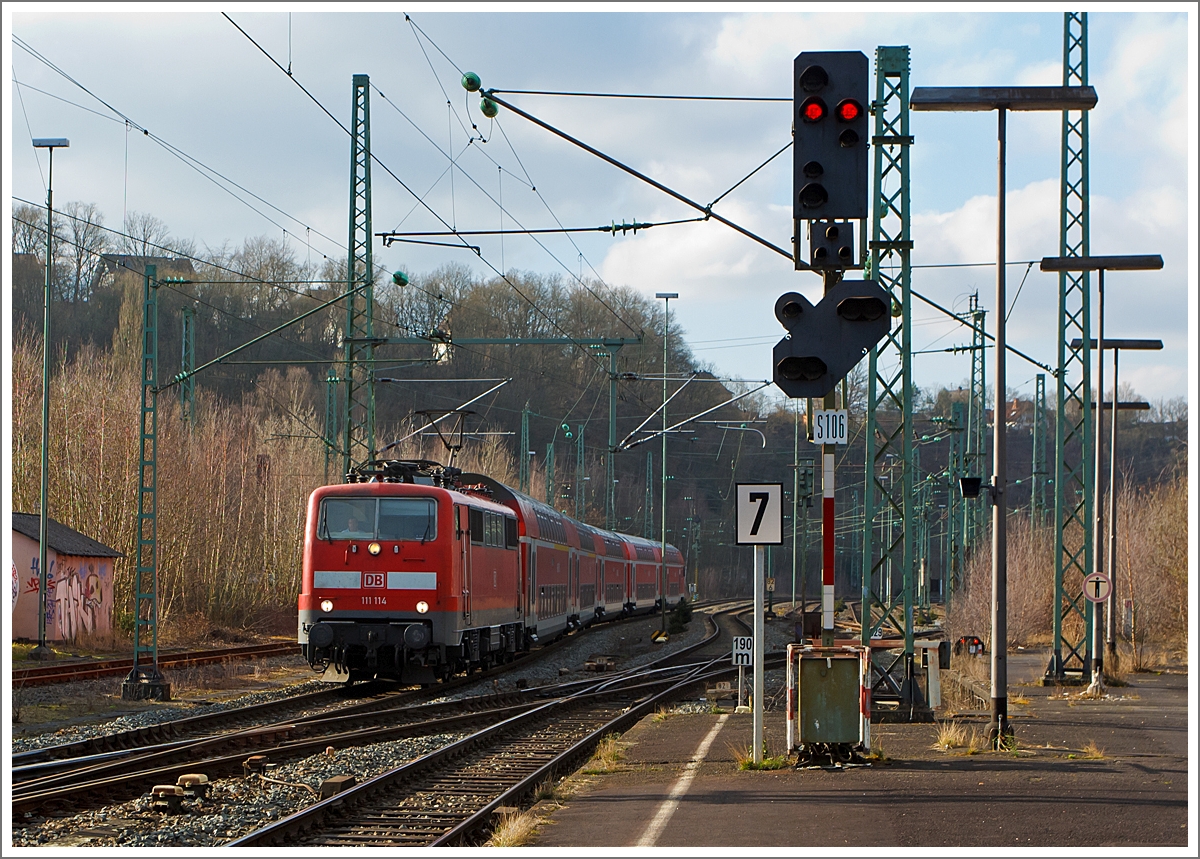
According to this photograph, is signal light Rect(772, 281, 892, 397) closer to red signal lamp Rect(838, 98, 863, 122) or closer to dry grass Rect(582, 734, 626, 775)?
red signal lamp Rect(838, 98, 863, 122)

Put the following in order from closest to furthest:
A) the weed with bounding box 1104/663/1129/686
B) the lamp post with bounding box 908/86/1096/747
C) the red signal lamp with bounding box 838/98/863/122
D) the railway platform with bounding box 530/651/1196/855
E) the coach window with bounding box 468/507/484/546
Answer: the railway platform with bounding box 530/651/1196/855 < the red signal lamp with bounding box 838/98/863/122 < the lamp post with bounding box 908/86/1096/747 < the coach window with bounding box 468/507/484/546 < the weed with bounding box 1104/663/1129/686

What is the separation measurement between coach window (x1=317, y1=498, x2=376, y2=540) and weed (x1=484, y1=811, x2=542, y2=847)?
11111mm

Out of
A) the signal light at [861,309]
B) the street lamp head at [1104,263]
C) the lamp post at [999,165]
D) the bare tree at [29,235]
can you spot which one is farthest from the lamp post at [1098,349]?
the bare tree at [29,235]

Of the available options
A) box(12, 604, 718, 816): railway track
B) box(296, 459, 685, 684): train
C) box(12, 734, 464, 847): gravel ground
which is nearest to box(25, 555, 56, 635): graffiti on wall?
box(296, 459, 685, 684): train

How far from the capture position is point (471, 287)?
67.4 metres

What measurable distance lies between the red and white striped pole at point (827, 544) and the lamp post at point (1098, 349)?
→ 11.1m

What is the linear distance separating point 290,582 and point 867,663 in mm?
34009

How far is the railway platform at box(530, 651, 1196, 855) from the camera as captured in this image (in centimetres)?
878

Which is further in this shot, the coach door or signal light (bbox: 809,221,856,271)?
the coach door

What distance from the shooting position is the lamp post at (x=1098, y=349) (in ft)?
70.2

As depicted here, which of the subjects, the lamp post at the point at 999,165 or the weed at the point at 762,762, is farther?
the lamp post at the point at 999,165

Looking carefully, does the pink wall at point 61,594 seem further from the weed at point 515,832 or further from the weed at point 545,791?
the weed at point 515,832

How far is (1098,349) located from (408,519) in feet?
42.2

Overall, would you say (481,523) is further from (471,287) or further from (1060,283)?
(471,287)
